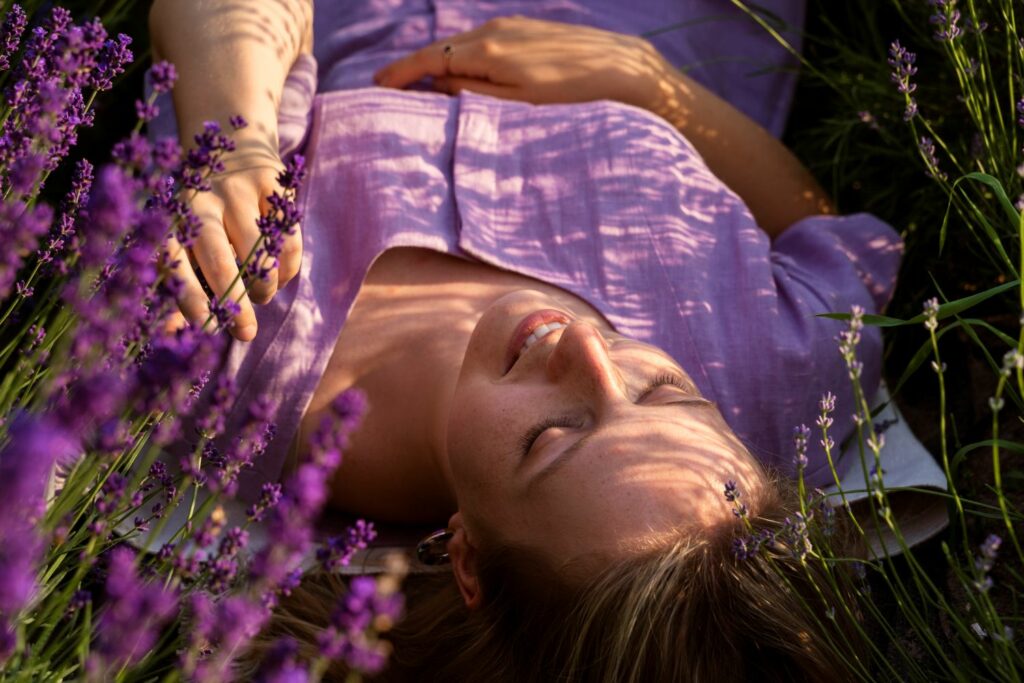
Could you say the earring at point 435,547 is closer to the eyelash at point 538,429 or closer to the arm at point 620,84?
the eyelash at point 538,429

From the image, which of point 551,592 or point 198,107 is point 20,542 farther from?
point 198,107

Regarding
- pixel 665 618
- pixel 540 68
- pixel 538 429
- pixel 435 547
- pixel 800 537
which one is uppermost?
pixel 800 537

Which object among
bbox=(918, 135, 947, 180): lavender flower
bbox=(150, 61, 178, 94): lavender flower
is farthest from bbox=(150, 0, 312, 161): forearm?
bbox=(918, 135, 947, 180): lavender flower

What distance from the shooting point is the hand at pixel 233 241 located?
1.45 metres

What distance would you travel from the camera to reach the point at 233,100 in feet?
5.71

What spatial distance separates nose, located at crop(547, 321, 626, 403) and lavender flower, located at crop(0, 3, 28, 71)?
0.75 m

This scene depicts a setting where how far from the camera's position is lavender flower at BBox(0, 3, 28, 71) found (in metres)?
1.14

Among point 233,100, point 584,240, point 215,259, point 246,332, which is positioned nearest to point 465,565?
point 246,332

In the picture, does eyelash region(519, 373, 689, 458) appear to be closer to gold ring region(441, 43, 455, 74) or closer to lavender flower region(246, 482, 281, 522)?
lavender flower region(246, 482, 281, 522)

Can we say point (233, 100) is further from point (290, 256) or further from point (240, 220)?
point (290, 256)

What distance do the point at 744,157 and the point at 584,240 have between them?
20.1 inches

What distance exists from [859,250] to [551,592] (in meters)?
1.05

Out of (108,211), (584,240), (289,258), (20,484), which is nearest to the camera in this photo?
(20,484)

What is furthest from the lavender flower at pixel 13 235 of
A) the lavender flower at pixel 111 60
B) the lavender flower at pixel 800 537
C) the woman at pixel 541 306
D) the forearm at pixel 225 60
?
the forearm at pixel 225 60
